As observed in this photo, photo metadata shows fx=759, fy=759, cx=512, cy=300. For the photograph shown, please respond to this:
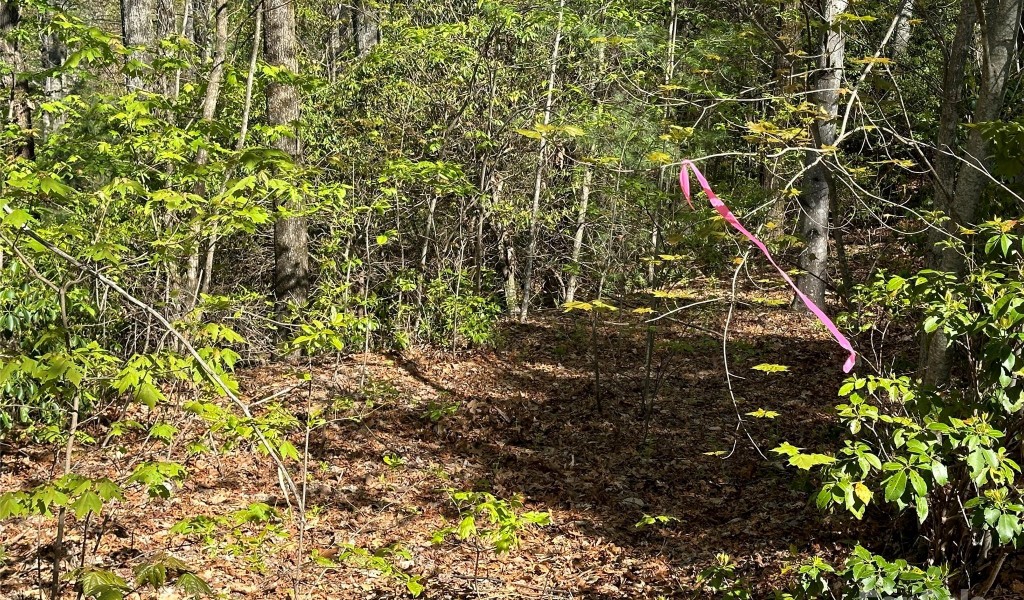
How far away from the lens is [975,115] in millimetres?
4395

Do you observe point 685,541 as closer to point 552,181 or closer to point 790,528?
point 790,528

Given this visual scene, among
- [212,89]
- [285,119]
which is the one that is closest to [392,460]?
[212,89]

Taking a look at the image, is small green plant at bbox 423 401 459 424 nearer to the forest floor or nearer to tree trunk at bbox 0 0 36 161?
the forest floor

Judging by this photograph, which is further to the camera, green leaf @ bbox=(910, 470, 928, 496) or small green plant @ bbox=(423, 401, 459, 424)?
small green plant @ bbox=(423, 401, 459, 424)

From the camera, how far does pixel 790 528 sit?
5.51m

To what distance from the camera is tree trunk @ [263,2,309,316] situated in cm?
820

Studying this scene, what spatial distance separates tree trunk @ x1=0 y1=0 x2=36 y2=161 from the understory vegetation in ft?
0.24

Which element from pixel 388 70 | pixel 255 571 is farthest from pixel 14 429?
pixel 388 70

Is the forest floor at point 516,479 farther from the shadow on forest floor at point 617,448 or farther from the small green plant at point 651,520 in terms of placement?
the small green plant at point 651,520

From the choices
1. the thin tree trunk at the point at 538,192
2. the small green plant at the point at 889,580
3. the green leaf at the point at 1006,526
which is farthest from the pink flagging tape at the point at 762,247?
the thin tree trunk at the point at 538,192

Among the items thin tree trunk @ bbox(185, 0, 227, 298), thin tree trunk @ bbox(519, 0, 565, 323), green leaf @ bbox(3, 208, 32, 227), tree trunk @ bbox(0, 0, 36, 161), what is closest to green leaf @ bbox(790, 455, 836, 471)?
green leaf @ bbox(3, 208, 32, 227)

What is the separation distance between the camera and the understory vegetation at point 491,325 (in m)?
3.57

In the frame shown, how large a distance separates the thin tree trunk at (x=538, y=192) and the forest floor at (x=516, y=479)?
132cm

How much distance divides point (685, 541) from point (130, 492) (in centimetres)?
418
